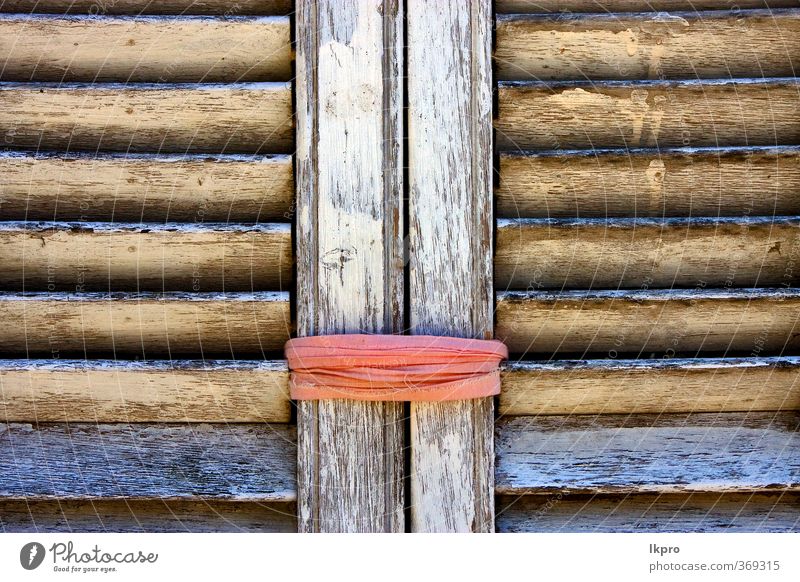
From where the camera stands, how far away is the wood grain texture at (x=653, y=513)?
1.70 metres

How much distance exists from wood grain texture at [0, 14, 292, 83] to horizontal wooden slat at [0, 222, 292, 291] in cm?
31

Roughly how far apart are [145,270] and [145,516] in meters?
0.49

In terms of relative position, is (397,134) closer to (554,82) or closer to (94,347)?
(554,82)

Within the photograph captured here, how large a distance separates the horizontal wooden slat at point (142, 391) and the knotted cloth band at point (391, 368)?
0.28ft

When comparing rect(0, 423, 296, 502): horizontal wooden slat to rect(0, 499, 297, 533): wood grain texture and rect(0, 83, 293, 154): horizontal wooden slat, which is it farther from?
rect(0, 83, 293, 154): horizontal wooden slat

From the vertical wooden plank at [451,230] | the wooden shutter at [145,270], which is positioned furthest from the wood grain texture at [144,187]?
the vertical wooden plank at [451,230]

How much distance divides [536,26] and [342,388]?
84cm

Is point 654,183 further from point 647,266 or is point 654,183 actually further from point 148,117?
point 148,117

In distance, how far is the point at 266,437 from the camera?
1.69 metres

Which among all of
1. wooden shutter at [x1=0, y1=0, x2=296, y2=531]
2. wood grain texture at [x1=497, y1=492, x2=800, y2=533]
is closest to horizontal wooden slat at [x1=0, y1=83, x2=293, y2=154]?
wooden shutter at [x1=0, y1=0, x2=296, y2=531]

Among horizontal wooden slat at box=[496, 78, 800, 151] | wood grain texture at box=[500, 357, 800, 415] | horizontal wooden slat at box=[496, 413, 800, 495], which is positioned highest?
horizontal wooden slat at box=[496, 78, 800, 151]

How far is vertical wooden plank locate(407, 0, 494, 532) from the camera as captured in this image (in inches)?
64.7

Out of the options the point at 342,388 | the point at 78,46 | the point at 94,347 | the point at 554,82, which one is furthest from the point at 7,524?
the point at 554,82
